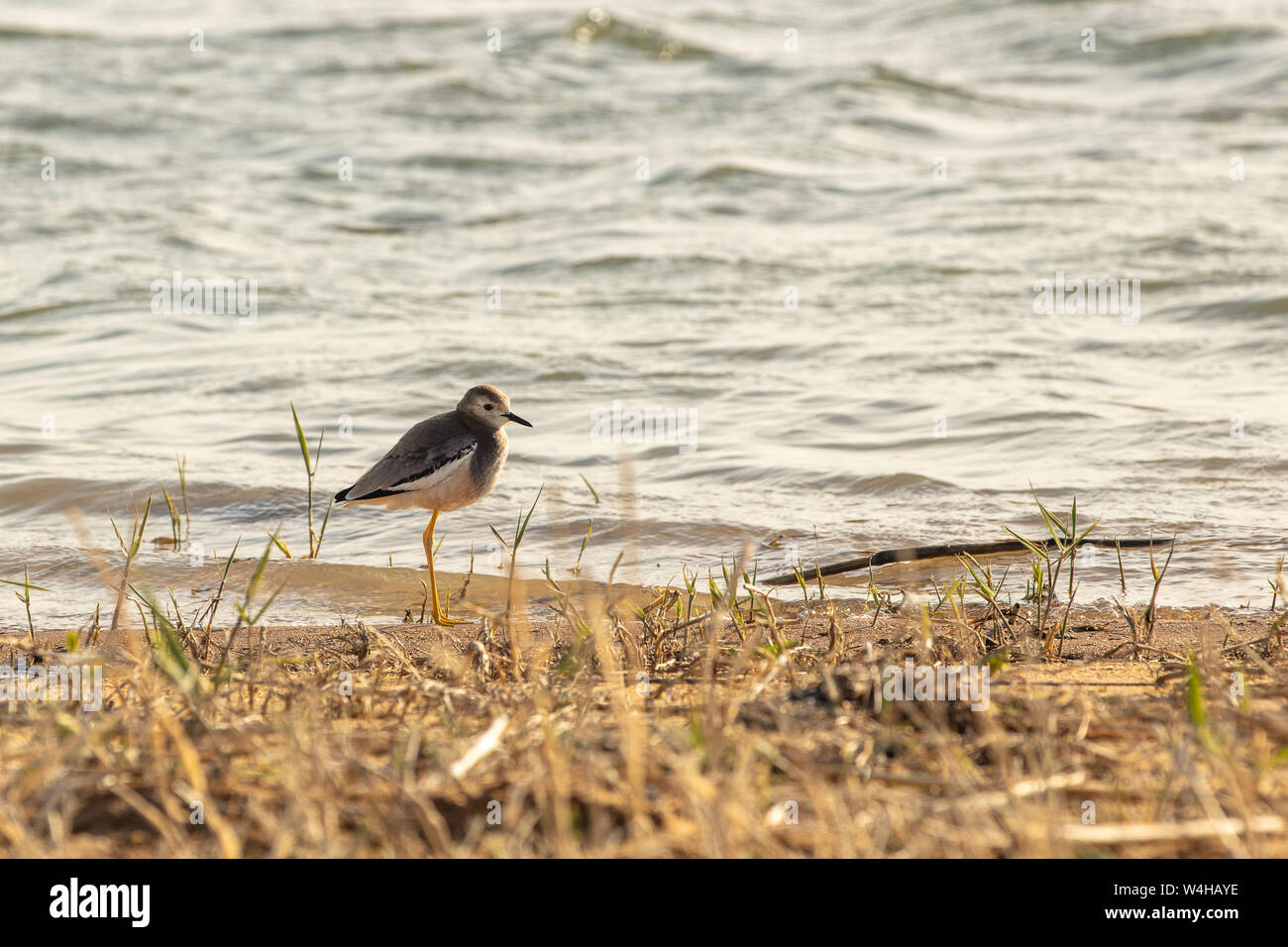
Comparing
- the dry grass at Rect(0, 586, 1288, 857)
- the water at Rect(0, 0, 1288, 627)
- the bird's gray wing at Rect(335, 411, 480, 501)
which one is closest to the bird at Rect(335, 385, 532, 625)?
the bird's gray wing at Rect(335, 411, 480, 501)

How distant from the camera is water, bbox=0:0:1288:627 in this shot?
694 centimetres

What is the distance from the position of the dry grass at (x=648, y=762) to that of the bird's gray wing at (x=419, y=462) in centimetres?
159

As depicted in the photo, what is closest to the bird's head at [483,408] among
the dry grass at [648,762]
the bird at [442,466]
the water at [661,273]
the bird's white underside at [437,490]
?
the bird at [442,466]

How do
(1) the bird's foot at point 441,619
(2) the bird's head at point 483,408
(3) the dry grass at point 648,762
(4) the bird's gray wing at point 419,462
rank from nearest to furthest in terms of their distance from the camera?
1. (3) the dry grass at point 648,762
2. (1) the bird's foot at point 441,619
3. (4) the bird's gray wing at point 419,462
4. (2) the bird's head at point 483,408

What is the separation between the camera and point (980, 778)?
293 centimetres

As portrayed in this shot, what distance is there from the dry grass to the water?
2.92 feet

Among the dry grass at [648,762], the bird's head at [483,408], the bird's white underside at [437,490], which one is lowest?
the dry grass at [648,762]

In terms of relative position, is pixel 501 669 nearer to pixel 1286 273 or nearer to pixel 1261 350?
pixel 1261 350

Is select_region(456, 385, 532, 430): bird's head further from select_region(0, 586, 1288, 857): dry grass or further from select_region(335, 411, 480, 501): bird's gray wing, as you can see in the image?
select_region(0, 586, 1288, 857): dry grass

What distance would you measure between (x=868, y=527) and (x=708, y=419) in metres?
2.06

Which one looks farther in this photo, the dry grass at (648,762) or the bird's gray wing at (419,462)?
the bird's gray wing at (419,462)

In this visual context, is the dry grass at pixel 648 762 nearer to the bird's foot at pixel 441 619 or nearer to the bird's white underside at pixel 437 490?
the bird's foot at pixel 441 619

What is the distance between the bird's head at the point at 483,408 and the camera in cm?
577
